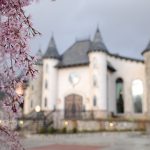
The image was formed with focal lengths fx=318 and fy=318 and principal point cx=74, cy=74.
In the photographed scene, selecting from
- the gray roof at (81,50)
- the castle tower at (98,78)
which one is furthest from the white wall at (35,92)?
the castle tower at (98,78)

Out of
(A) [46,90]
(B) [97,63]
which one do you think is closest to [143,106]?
(B) [97,63]

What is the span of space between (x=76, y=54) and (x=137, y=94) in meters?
10.0

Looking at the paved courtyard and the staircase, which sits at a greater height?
the staircase

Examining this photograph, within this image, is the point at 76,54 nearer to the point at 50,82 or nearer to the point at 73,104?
the point at 50,82

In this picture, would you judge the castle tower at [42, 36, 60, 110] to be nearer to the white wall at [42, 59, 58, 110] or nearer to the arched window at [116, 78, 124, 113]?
the white wall at [42, 59, 58, 110]

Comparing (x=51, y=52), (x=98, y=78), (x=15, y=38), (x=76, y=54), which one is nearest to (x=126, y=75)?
(x=98, y=78)

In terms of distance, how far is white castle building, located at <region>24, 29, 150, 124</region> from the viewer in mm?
39594

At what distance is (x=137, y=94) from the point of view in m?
43.4

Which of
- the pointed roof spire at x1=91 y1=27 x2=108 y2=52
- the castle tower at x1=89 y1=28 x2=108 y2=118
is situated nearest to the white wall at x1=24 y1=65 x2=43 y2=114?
the castle tower at x1=89 y1=28 x2=108 y2=118

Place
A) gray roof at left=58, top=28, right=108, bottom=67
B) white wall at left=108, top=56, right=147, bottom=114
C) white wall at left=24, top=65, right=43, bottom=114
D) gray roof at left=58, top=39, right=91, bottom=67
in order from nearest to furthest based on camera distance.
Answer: gray roof at left=58, top=28, right=108, bottom=67 → gray roof at left=58, top=39, right=91, bottom=67 → white wall at left=108, top=56, right=147, bottom=114 → white wall at left=24, top=65, right=43, bottom=114

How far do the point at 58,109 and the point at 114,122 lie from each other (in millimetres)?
10086

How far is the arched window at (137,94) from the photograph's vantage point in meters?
43.2

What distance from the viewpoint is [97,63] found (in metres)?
39.5

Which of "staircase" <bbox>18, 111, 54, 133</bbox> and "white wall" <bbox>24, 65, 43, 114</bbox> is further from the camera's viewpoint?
"white wall" <bbox>24, 65, 43, 114</bbox>
